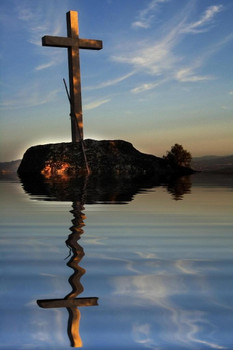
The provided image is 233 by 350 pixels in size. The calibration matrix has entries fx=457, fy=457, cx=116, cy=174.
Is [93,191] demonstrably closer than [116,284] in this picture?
No

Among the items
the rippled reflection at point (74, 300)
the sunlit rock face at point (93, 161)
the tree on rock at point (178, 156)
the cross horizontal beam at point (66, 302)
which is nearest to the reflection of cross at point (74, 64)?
the sunlit rock face at point (93, 161)

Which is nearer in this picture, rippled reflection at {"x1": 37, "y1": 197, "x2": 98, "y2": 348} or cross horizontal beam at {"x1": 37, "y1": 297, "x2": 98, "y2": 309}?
rippled reflection at {"x1": 37, "y1": 197, "x2": 98, "y2": 348}

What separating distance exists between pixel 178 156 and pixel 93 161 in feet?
9.25

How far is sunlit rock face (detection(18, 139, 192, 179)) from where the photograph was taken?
403 inches

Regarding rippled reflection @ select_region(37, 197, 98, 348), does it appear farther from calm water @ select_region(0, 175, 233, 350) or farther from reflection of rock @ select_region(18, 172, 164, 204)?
reflection of rock @ select_region(18, 172, 164, 204)

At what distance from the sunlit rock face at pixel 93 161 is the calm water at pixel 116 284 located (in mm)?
7647

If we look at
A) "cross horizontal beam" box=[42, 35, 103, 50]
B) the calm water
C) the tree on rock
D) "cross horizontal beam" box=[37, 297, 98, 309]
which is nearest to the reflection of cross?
"cross horizontal beam" box=[42, 35, 103, 50]

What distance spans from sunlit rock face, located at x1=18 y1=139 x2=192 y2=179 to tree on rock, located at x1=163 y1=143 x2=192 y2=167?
2.78 ft

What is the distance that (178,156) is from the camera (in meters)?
12.1

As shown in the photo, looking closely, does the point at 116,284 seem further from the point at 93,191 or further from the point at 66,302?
the point at 93,191

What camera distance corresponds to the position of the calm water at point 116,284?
904 millimetres

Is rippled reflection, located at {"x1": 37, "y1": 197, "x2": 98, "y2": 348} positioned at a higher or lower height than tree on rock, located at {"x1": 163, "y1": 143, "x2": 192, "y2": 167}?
lower

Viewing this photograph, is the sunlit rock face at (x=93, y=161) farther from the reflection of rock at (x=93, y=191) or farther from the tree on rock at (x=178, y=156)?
the reflection of rock at (x=93, y=191)

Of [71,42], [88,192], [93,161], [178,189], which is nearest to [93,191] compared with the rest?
[88,192]
